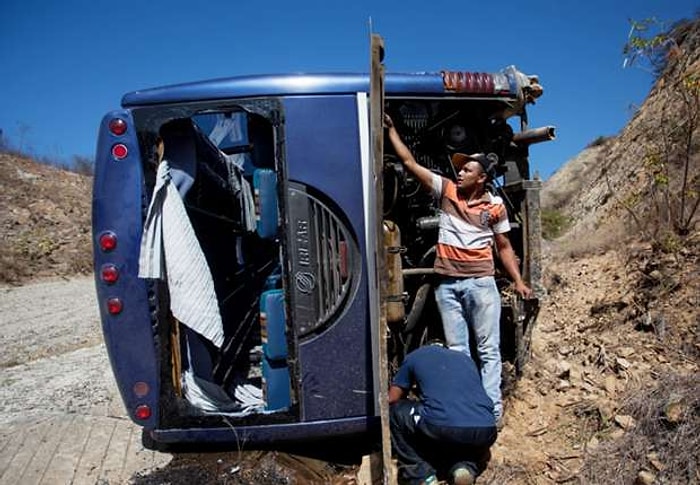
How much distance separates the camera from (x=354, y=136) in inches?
105

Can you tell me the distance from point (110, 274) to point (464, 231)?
2.21 m

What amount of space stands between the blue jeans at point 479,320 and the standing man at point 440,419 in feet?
0.70

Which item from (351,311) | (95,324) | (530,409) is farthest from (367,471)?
(95,324)

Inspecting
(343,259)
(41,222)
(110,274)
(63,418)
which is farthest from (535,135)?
(41,222)

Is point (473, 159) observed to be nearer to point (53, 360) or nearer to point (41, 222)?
point (53, 360)

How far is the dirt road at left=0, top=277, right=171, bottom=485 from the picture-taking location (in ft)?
9.59

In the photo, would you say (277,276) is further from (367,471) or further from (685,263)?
(685,263)

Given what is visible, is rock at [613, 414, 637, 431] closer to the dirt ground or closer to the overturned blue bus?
the dirt ground

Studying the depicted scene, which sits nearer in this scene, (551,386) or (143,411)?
(143,411)

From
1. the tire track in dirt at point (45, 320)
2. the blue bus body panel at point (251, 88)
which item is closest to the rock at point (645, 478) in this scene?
the blue bus body panel at point (251, 88)

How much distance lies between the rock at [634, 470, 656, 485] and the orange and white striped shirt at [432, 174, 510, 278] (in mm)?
1374

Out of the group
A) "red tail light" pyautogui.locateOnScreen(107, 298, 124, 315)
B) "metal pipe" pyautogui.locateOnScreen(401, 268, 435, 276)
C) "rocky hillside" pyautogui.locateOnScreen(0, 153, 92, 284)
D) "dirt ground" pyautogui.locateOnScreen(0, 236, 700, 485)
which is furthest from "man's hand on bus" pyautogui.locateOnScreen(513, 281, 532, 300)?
"rocky hillside" pyautogui.locateOnScreen(0, 153, 92, 284)

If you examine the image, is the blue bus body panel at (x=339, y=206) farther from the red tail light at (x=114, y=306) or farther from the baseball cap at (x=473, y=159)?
the red tail light at (x=114, y=306)

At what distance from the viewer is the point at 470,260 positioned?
317 cm
